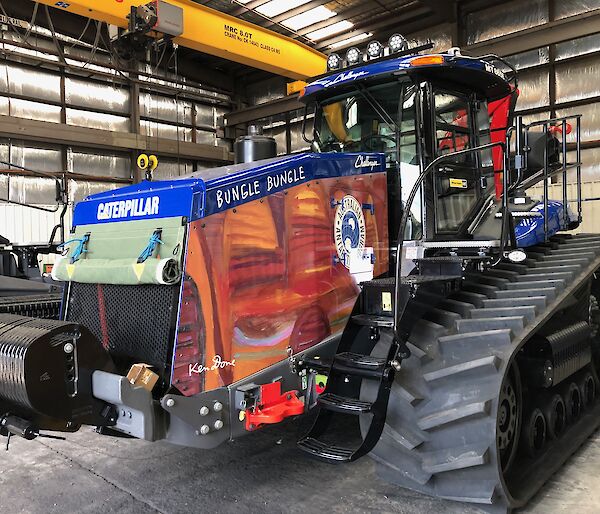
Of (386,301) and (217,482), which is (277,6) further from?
(217,482)

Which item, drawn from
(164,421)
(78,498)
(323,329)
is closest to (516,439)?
(323,329)

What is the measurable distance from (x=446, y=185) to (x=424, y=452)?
1876 millimetres

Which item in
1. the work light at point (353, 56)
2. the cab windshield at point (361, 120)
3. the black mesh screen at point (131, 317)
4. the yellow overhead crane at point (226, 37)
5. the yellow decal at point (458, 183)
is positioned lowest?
the black mesh screen at point (131, 317)

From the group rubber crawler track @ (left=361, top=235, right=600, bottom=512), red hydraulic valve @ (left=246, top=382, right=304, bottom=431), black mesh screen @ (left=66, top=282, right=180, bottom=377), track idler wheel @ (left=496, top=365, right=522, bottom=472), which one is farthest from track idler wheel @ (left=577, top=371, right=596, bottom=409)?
black mesh screen @ (left=66, top=282, right=180, bottom=377)

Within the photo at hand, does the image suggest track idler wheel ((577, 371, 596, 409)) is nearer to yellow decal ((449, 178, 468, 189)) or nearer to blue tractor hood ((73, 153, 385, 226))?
yellow decal ((449, 178, 468, 189))

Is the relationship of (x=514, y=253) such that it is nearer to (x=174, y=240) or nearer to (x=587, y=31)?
(x=174, y=240)

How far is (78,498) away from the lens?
137 inches

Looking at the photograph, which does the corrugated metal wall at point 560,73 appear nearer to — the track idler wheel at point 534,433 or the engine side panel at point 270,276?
the track idler wheel at point 534,433

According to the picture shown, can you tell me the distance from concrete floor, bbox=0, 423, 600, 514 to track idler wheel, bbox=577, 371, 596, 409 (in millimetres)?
320

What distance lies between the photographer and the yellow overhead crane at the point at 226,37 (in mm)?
7141

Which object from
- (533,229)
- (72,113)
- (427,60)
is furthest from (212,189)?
(72,113)

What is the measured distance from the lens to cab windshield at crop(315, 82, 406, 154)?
13.4ft

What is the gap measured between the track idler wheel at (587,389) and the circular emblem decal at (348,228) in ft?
7.29
